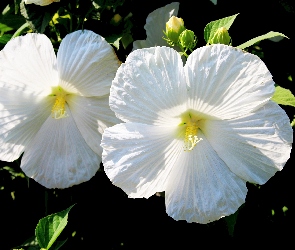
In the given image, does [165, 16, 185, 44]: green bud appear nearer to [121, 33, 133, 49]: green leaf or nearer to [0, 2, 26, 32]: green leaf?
[121, 33, 133, 49]: green leaf

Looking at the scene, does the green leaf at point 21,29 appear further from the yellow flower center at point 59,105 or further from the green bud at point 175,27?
the green bud at point 175,27

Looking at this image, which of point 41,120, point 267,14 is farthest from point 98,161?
point 267,14

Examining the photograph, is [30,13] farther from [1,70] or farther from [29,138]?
[29,138]

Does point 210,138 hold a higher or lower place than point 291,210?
higher

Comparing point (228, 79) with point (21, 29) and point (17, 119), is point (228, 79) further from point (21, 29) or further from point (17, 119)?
point (21, 29)

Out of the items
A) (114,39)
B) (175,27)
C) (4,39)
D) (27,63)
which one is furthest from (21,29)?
(175,27)

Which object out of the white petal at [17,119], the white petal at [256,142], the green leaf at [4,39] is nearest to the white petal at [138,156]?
the white petal at [256,142]
